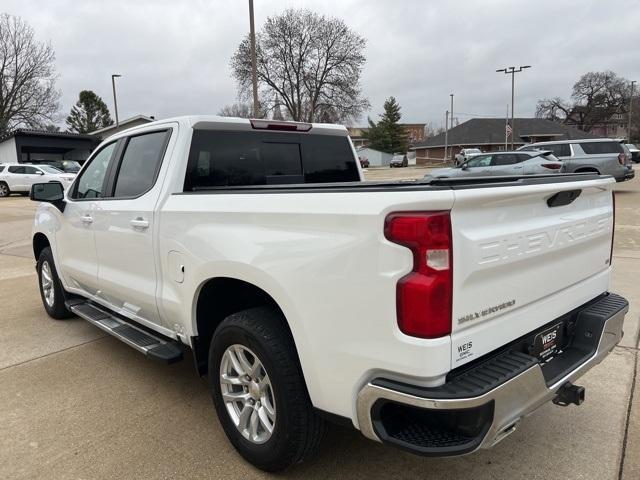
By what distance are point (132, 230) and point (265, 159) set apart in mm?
1056

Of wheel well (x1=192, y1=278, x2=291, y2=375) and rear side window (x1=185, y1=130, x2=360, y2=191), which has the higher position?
rear side window (x1=185, y1=130, x2=360, y2=191)

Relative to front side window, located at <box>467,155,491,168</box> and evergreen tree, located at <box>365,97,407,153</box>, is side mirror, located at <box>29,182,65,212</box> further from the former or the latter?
evergreen tree, located at <box>365,97,407,153</box>

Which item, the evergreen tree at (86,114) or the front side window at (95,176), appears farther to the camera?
the evergreen tree at (86,114)

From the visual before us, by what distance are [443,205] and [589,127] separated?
9830 cm

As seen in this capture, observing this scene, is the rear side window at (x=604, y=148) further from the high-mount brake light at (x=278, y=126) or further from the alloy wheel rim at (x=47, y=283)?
the alloy wheel rim at (x=47, y=283)

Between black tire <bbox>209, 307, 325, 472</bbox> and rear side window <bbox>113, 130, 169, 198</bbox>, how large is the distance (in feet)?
4.49

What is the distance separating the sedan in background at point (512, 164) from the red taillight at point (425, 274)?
1371 cm

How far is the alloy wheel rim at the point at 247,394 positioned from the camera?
2.60 metres

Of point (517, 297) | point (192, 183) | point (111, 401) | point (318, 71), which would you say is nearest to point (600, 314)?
point (517, 297)

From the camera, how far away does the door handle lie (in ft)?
10.8

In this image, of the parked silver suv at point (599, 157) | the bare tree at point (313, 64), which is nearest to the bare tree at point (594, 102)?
the bare tree at point (313, 64)

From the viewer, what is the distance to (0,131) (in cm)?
4462

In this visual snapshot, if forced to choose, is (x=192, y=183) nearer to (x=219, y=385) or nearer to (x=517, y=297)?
(x=219, y=385)

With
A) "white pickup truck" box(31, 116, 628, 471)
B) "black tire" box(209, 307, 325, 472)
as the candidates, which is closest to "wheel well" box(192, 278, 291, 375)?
"white pickup truck" box(31, 116, 628, 471)
